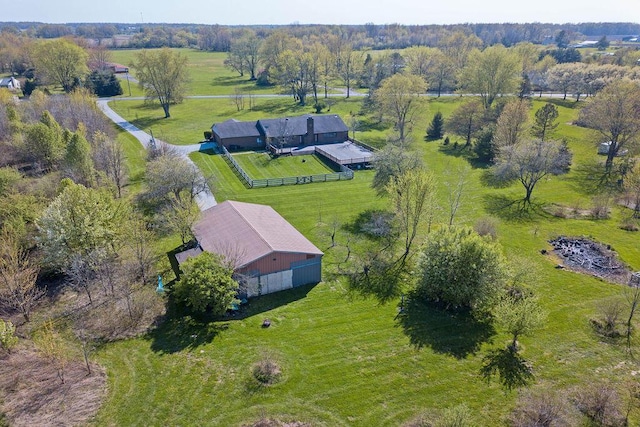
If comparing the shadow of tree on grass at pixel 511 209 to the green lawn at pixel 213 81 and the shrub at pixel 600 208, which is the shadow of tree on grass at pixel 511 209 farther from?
the green lawn at pixel 213 81

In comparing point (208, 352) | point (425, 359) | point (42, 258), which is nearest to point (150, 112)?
point (42, 258)

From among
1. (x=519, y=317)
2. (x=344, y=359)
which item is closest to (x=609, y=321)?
(x=519, y=317)

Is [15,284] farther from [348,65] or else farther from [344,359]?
[348,65]

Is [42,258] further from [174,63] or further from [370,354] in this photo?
[174,63]

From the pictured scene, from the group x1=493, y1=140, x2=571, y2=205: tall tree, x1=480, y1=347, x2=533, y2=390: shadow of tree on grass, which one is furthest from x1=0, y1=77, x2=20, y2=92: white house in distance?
x1=480, y1=347, x2=533, y2=390: shadow of tree on grass

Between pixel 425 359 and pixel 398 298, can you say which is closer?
pixel 425 359

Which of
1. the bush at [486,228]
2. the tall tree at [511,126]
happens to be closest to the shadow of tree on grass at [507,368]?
the bush at [486,228]
